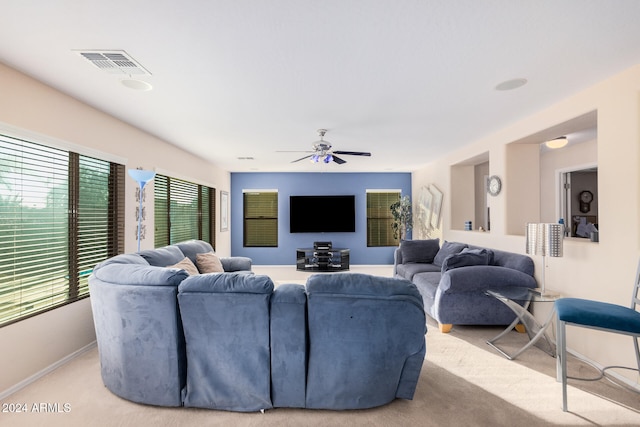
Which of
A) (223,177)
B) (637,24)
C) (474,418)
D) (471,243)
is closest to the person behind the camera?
(637,24)

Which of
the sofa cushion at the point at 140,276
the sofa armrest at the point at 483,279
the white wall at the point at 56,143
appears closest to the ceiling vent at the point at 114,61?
the white wall at the point at 56,143

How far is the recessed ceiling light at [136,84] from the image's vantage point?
2.64m

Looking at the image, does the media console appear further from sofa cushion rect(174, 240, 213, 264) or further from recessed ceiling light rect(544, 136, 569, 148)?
recessed ceiling light rect(544, 136, 569, 148)

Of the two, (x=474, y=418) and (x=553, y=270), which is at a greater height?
(x=553, y=270)

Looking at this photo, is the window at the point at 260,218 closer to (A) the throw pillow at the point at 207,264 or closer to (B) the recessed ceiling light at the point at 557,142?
(A) the throw pillow at the point at 207,264

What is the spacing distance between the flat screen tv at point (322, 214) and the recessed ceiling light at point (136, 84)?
5.08m

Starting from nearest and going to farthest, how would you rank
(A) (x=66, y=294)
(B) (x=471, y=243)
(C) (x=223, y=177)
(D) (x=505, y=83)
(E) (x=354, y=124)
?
(D) (x=505, y=83) < (A) (x=66, y=294) < (E) (x=354, y=124) < (B) (x=471, y=243) < (C) (x=223, y=177)

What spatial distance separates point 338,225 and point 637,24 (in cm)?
624

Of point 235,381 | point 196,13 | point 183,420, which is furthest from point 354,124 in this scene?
point 183,420

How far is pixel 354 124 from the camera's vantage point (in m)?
3.88

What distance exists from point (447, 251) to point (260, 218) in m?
4.70

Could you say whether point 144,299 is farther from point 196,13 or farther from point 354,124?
point 354,124

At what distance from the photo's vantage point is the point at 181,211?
217 inches

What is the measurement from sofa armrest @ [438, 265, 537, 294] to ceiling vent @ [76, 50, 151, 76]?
11.7 feet
